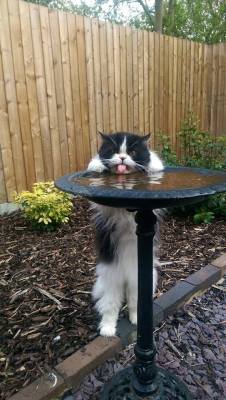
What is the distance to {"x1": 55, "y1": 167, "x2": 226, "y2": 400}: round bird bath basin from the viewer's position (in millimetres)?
→ 1268

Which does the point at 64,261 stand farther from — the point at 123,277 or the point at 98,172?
the point at 98,172

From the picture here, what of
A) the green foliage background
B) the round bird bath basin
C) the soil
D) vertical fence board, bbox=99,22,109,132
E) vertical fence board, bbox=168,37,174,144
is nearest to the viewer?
the round bird bath basin

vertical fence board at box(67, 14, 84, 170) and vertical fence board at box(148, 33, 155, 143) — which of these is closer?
vertical fence board at box(67, 14, 84, 170)

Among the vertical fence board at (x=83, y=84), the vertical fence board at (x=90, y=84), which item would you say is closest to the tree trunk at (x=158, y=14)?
the vertical fence board at (x=90, y=84)

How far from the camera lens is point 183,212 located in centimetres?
424

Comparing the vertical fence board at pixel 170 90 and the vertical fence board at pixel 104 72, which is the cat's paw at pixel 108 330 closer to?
the vertical fence board at pixel 104 72

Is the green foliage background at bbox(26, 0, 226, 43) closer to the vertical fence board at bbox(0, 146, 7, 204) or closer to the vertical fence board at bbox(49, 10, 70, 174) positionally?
the vertical fence board at bbox(49, 10, 70, 174)

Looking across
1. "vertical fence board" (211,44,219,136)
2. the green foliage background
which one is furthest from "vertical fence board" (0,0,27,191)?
the green foliage background

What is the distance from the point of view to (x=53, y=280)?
9.05 ft

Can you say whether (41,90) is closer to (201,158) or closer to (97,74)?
(97,74)

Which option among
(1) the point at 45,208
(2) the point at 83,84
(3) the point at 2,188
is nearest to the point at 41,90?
(2) the point at 83,84

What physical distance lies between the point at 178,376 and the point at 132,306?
51 centimetres

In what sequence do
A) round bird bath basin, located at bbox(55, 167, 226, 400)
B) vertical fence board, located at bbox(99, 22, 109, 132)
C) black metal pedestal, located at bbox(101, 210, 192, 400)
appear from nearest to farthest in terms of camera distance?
round bird bath basin, located at bbox(55, 167, 226, 400) → black metal pedestal, located at bbox(101, 210, 192, 400) → vertical fence board, located at bbox(99, 22, 109, 132)

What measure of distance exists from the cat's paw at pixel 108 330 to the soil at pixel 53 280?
0.21ft
